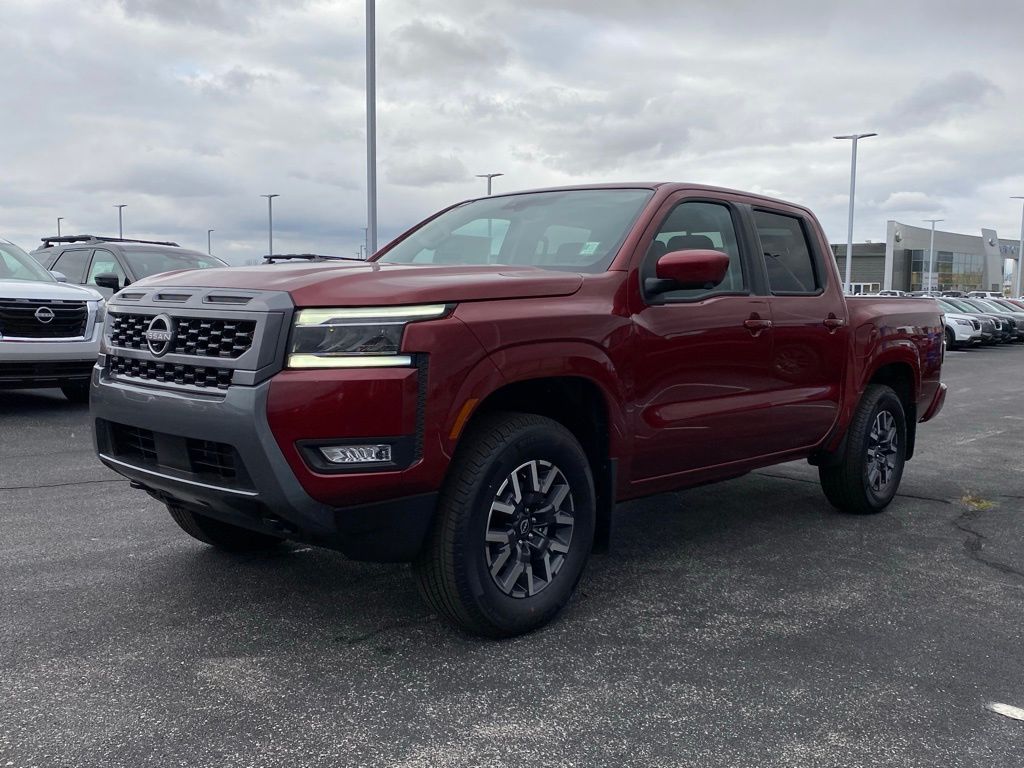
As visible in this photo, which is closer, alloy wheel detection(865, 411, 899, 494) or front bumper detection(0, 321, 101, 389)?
alloy wheel detection(865, 411, 899, 494)

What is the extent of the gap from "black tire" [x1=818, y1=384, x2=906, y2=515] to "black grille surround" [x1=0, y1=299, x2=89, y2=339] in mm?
6951

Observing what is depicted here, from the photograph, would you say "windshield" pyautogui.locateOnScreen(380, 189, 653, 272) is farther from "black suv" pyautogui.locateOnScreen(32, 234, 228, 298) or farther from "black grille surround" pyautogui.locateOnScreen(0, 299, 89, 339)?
"black suv" pyautogui.locateOnScreen(32, 234, 228, 298)

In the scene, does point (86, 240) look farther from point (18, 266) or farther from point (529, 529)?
point (529, 529)

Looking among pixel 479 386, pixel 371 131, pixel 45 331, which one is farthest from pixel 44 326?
pixel 371 131

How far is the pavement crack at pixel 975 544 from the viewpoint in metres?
4.74

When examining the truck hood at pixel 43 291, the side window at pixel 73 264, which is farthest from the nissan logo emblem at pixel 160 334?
the side window at pixel 73 264

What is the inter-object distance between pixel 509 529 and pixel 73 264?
10.5 m

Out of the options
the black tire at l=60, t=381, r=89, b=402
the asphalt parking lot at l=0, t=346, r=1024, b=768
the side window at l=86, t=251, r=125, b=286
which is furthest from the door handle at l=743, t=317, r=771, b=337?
the side window at l=86, t=251, r=125, b=286

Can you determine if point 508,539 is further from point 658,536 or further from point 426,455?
point 658,536

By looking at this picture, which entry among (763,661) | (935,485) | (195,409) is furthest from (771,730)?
(935,485)

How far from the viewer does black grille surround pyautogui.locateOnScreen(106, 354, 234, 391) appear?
329 cm

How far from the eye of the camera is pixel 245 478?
322 centimetres

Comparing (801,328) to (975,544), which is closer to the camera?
(801,328)

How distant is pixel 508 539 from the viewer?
11.7 ft
